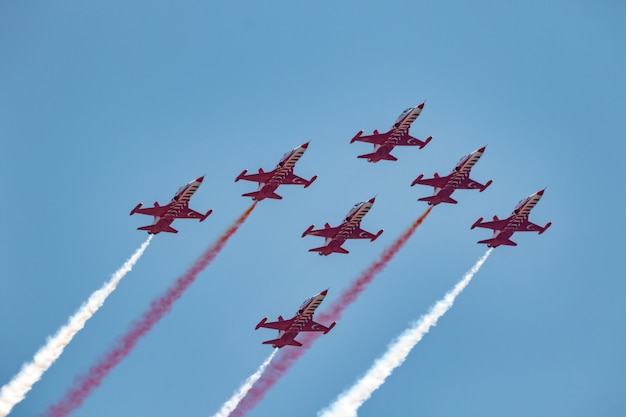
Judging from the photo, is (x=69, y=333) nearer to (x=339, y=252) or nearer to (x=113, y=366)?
(x=113, y=366)

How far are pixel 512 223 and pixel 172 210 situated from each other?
32516 millimetres

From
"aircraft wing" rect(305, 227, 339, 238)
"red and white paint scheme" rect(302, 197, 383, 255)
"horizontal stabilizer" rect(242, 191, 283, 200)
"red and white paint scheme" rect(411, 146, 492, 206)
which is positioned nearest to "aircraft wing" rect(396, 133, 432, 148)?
"red and white paint scheme" rect(411, 146, 492, 206)

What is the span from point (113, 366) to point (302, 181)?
2470cm

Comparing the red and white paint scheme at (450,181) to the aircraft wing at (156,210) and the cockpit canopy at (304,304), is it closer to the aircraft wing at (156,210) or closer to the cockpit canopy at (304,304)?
the cockpit canopy at (304,304)

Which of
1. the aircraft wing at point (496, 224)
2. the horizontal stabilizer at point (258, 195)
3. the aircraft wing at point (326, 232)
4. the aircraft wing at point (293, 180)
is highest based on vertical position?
the aircraft wing at point (496, 224)

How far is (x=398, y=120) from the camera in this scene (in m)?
148

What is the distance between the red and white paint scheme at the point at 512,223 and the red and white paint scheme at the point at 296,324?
60.7ft

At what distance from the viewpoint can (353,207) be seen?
14462cm

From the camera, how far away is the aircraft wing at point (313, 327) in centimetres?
14100

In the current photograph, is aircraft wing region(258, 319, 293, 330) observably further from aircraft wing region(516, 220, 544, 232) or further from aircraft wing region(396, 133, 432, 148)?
aircraft wing region(516, 220, 544, 232)

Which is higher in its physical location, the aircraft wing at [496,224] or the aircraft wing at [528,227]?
the aircraft wing at [528,227]

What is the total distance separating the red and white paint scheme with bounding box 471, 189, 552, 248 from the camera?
5817 inches

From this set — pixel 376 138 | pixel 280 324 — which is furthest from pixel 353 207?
pixel 280 324

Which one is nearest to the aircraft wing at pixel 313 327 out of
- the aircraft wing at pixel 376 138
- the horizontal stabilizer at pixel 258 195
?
the horizontal stabilizer at pixel 258 195
